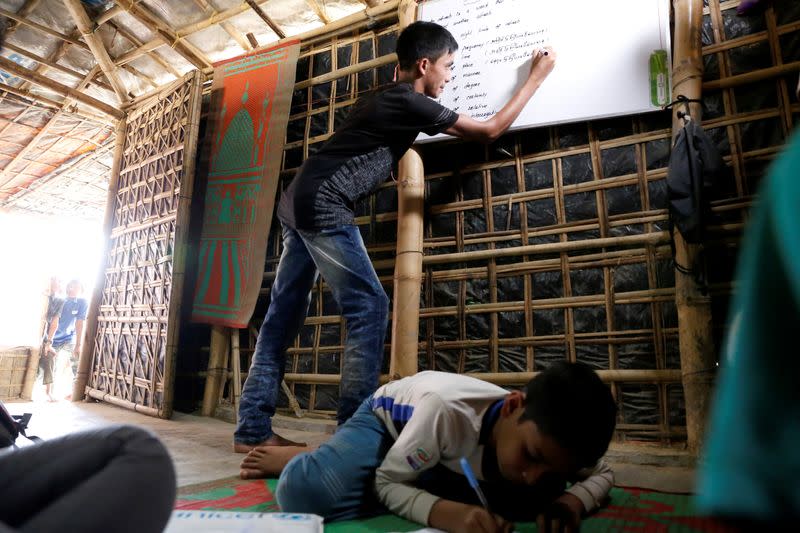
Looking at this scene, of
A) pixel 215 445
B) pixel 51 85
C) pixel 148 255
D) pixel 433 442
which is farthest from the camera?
pixel 51 85

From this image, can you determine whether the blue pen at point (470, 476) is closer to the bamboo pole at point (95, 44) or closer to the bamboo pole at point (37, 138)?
the bamboo pole at point (95, 44)

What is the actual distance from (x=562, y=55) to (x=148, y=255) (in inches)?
132

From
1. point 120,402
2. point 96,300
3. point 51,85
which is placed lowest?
point 120,402

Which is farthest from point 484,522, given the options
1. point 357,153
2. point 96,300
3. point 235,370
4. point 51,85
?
point 51,85

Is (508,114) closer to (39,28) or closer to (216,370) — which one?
(216,370)

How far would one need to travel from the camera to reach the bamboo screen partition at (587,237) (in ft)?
6.78

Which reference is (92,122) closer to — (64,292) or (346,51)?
(64,292)

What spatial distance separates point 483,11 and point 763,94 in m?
1.47

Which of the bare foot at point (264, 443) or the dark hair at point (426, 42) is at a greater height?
the dark hair at point (426, 42)

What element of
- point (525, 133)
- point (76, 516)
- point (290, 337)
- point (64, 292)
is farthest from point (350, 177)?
point (64, 292)

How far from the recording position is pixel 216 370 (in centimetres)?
333

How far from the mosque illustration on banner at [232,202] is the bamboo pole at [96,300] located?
152 centimetres

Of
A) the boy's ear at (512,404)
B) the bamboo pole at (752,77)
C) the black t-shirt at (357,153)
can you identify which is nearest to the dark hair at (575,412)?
the boy's ear at (512,404)

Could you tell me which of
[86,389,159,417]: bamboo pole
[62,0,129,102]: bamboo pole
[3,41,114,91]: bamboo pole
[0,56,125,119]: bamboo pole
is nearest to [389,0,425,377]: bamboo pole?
[86,389,159,417]: bamboo pole
